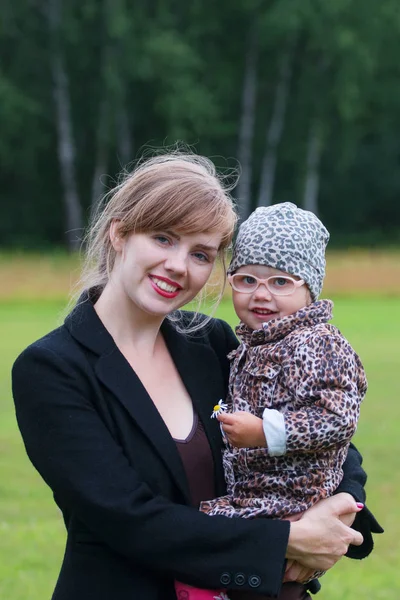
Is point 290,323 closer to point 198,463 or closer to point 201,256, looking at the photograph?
point 201,256

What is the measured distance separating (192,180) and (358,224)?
130ft

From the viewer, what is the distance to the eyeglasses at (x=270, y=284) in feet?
8.38

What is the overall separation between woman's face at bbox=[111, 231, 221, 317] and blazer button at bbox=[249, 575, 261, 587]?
598 mm

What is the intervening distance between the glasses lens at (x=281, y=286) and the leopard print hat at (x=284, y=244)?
0.08 ft

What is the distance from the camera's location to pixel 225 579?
2285mm

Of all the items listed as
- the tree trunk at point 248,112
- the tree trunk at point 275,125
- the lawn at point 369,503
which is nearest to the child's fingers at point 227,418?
the lawn at point 369,503

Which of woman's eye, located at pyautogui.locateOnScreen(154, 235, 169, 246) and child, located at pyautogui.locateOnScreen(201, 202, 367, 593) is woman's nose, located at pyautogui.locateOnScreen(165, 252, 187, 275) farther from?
child, located at pyautogui.locateOnScreen(201, 202, 367, 593)

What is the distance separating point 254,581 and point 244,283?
0.69m

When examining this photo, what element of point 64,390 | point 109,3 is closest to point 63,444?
point 64,390

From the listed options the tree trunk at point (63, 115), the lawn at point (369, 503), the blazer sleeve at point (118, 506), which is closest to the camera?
the blazer sleeve at point (118, 506)

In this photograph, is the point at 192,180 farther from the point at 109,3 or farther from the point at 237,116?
the point at 237,116

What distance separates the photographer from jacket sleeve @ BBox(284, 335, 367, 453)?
2324 mm

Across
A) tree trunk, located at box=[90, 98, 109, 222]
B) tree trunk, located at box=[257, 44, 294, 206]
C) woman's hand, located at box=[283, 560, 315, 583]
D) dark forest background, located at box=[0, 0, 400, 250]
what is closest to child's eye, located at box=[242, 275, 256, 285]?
woman's hand, located at box=[283, 560, 315, 583]

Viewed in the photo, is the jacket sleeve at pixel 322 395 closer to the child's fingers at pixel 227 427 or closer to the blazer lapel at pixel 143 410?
the child's fingers at pixel 227 427
